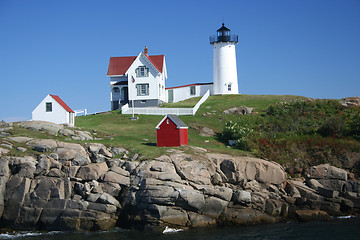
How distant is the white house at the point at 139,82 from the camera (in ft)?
189

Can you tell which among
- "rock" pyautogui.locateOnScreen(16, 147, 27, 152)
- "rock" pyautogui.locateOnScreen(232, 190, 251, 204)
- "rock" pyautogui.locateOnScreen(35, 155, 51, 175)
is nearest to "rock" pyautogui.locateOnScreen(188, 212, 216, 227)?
"rock" pyautogui.locateOnScreen(232, 190, 251, 204)

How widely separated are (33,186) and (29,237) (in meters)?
4.30

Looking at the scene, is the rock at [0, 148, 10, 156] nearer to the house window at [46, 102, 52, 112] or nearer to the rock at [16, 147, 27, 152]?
the rock at [16, 147, 27, 152]

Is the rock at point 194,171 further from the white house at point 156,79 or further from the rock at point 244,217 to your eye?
the white house at point 156,79

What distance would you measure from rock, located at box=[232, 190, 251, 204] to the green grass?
580cm

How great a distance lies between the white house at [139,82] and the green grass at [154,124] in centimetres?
290

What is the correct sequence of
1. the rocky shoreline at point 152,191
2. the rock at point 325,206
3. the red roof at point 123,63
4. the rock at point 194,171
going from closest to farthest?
the rocky shoreline at point 152,191
the rock at point 194,171
the rock at point 325,206
the red roof at point 123,63

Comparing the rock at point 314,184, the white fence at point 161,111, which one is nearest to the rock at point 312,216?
the rock at point 314,184

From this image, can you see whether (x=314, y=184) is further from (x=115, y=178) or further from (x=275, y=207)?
(x=115, y=178)

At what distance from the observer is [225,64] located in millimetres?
64188

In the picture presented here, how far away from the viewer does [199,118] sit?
1997 inches

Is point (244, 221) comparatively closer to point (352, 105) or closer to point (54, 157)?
point (54, 157)

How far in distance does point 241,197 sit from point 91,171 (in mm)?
10875

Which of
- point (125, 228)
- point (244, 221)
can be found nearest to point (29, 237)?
point (125, 228)
